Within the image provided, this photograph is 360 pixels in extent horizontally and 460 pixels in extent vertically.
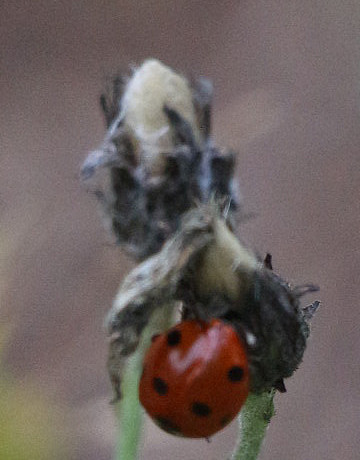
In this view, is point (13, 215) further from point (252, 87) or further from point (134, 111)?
point (134, 111)

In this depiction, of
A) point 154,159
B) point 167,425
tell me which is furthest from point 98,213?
point 167,425

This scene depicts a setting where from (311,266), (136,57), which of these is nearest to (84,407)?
(311,266)

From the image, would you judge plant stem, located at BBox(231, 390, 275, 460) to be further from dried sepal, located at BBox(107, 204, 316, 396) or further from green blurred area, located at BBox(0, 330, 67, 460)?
green blurred area, located at BBox(0, 330, 67, 460)

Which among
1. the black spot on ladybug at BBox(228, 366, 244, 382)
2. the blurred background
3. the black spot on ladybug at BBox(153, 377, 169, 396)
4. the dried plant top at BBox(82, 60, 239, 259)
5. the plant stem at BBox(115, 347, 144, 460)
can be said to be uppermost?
the blurred background

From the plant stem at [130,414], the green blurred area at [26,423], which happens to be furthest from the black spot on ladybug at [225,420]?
the green blurred area at [26,423]

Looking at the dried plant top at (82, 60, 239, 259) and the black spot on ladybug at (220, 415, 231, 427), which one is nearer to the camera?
the black spot on ladybug at (220, 415, 231, 427)

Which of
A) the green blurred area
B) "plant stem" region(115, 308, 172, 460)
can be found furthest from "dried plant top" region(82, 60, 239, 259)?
the green blurred area
